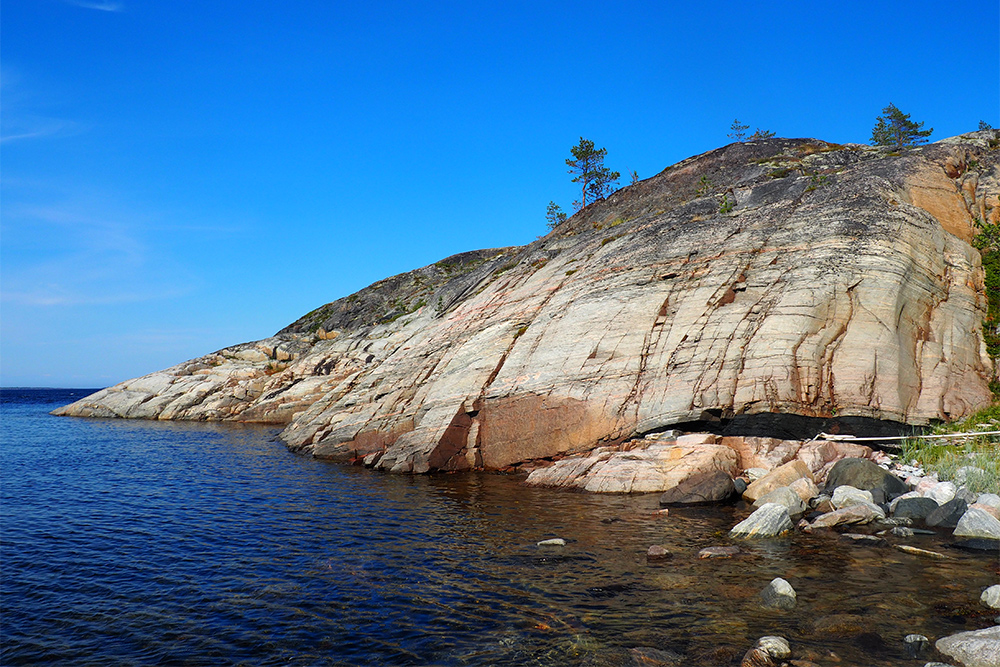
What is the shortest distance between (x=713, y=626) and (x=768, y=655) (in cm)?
160

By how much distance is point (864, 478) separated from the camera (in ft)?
68.3

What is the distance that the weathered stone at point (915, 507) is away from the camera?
1839cm

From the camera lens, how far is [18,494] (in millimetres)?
26328

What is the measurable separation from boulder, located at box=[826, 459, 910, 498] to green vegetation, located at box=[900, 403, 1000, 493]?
191cm

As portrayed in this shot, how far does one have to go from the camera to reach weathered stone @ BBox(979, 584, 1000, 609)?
11.9 meters

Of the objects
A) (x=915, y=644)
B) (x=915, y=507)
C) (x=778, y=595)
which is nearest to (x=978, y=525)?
(x=915, y=507)

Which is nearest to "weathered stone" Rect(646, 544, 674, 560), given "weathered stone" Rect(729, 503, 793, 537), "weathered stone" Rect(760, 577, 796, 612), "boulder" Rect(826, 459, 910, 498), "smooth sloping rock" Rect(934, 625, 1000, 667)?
"weathered stone" Rect(729, 503, 793, 537)

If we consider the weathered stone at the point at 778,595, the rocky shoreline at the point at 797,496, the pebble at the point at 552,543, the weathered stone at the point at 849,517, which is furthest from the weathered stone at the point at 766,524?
the pebble at the point at 552,543

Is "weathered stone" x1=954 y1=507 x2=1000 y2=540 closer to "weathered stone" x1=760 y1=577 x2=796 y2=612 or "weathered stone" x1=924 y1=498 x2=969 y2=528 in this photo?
"weathered stone" x1=924 y1=498 x2=969 y2=528

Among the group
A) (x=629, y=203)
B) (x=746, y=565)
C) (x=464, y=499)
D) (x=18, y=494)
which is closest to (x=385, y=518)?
(x=464, y=499)

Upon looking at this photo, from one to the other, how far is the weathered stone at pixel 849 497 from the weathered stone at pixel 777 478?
71.6 inches

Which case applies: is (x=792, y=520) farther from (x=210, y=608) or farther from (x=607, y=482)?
(x=210, y=608)

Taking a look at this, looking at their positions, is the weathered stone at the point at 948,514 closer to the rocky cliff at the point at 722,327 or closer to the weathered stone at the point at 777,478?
the weathered stone at the point at 777,478

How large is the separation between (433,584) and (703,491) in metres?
12.3
